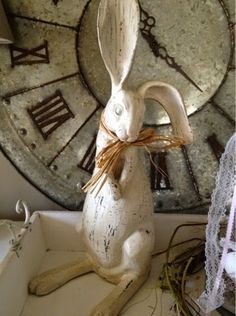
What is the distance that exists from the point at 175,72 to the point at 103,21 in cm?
20

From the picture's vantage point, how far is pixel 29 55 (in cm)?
72

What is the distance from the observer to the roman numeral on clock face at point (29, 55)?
2.35 ft

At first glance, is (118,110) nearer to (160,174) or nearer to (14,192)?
(160,174)

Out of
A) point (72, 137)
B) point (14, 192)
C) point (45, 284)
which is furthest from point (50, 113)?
point (45, 284)

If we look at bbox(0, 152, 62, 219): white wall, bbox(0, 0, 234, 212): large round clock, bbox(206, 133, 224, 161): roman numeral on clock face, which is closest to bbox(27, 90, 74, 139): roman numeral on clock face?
bbox(0, 0, 234, 212): large round clock

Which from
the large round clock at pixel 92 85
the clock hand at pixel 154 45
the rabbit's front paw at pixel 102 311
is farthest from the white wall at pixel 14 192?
the clock hand at pixel 154 45

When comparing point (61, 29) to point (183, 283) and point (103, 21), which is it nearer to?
point (103, 21)

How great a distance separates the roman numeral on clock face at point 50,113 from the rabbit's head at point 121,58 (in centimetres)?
19

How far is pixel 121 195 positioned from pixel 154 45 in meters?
0.28

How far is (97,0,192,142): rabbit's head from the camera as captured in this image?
0.54 metres

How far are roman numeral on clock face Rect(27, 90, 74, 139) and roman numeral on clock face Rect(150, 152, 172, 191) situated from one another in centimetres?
19

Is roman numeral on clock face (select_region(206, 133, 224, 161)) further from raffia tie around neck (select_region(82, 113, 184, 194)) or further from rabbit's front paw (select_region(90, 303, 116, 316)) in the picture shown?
rabbit's front paw (select_region(90, 303, 116, 316))

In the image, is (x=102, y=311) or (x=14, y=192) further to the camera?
(x=14, y=192)

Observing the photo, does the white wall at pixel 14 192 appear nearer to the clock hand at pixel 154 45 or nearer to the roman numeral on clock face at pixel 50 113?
the roman numeral on clock face at pixel 50 113
